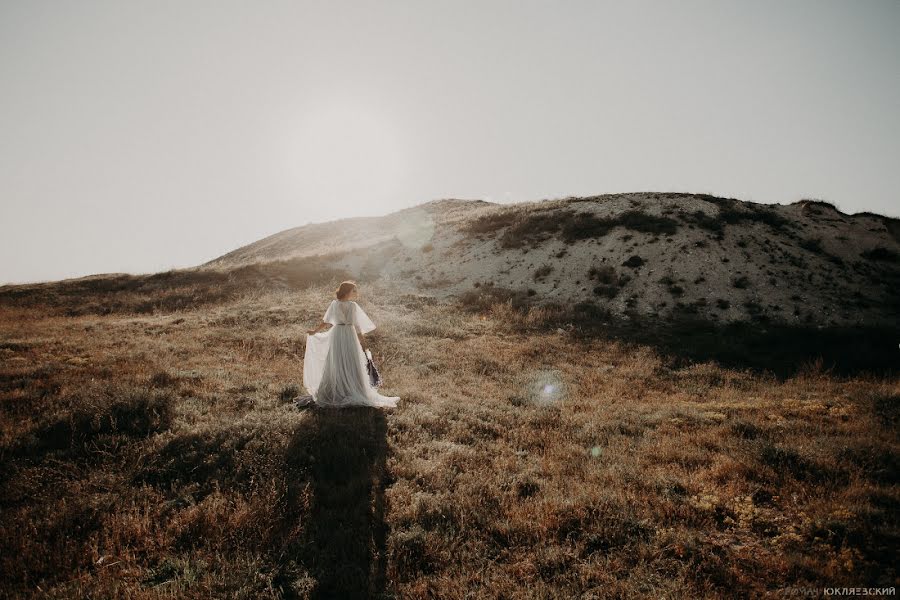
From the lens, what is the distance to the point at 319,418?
29.5ft

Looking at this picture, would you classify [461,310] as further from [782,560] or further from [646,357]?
[782,560]

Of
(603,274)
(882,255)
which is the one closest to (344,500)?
(603,274)

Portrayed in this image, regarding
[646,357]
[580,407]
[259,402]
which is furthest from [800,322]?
[259,402]

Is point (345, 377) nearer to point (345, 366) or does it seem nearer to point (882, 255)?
point (345, 366)

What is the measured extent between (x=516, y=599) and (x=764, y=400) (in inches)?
425

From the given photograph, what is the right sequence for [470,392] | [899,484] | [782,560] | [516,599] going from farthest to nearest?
1. [470,392]
2. [899,484]
3. [782,560]
4. [516,599]

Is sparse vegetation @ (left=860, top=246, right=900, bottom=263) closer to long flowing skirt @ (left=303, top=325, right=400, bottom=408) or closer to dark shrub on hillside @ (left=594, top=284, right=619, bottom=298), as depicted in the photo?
dark shrub on hillside @ (left=594, top=284, right=619, bottom=298)

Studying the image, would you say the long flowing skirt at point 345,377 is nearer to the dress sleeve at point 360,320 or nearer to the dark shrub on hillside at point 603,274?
the dress sleeve at point 360,320

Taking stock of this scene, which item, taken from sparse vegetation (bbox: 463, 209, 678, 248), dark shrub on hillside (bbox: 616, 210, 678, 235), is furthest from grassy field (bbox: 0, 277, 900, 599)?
sparse vegetation (bbox: 463, 209, 678, 248)

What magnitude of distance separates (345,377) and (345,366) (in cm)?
28

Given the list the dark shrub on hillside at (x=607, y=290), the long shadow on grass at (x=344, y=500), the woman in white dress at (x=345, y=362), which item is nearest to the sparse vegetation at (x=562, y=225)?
the dark shrub on hillside at (x=607, y=290)

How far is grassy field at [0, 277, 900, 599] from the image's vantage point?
4.94 m

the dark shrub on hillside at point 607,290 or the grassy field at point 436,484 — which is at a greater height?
the dark shrub on hillside at point 607,290

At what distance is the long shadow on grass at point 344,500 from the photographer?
197 inches
